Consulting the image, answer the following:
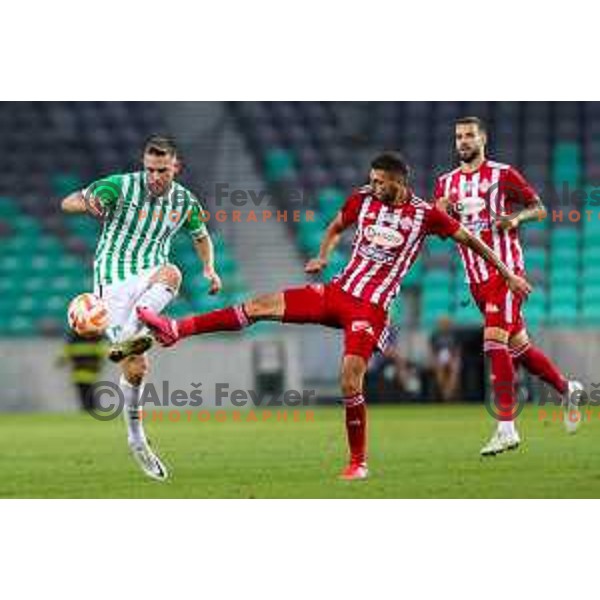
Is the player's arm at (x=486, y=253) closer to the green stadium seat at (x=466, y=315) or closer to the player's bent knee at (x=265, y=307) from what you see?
the player's bent knee at (x=265, y=307)

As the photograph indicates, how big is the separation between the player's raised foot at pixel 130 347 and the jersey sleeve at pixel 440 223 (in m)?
1.57

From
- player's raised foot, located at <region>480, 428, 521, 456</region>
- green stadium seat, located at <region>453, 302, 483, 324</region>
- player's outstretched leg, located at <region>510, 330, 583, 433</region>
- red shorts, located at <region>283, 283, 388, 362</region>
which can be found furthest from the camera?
green stadium seat, located at <region>453, 302, 483, 324</region>

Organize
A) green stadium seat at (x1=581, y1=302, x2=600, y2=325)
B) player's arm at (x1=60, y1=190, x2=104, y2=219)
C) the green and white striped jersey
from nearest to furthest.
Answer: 1. player's arm at (x1=60, y1=190, x2=104, y2=219)
2. the green and white striped jersey
3. green stadium seat at (x1=581, y1=302, x2=600, y2=325)

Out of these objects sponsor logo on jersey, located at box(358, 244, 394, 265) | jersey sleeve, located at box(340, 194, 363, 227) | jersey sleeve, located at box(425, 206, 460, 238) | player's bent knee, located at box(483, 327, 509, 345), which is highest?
jersey sleeve, located at box(340, 194, 363, 227)

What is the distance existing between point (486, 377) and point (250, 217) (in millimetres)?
3809

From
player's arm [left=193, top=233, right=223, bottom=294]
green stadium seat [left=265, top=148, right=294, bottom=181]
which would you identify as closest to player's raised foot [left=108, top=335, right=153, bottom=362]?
player's arm [left=193, top=233, right=223, bottom=294]

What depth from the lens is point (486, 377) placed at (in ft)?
57.4

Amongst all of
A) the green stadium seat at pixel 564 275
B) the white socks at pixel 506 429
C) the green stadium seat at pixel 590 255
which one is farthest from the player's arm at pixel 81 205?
the green stadium seat at pixel 590 255

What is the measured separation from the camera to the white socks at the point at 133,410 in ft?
28.5

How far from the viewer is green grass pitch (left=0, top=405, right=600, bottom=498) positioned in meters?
8.28

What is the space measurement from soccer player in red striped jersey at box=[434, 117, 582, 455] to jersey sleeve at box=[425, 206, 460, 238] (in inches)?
36.6

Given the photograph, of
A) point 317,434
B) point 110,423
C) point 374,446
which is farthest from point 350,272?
point 110,423

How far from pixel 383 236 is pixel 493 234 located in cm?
122

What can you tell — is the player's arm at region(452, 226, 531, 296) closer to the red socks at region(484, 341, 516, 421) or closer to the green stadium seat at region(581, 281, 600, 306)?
the red socks at region(484, 341, 516, 421)
